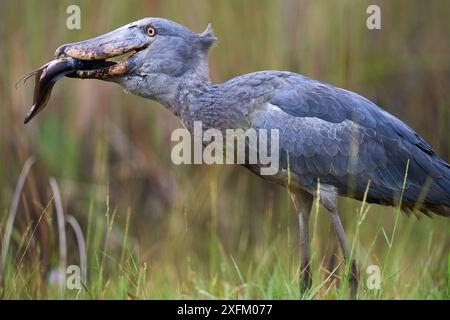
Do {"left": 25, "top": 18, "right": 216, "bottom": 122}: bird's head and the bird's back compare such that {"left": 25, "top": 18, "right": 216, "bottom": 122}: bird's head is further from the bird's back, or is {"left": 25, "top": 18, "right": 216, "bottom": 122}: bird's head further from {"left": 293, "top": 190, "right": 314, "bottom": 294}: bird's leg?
{"left": 293, "top": 190, "right": 314, "bottom": 294}: bird's leg

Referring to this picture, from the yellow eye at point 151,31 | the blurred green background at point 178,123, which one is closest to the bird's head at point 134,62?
the yellow eye at point 151,31

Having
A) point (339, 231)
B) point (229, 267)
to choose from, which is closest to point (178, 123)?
point (229, 267)

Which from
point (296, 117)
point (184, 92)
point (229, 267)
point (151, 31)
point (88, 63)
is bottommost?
point (229, 267)

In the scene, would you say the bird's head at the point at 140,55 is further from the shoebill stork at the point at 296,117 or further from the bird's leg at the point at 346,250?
the bird's leg at the point at 346,250

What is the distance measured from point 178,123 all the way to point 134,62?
84.5 inches

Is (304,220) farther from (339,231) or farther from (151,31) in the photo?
(151,31)

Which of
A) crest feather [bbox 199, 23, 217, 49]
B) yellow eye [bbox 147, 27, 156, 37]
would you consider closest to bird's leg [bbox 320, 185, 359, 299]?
crest feather [bbox 199, 23, 217, 49]

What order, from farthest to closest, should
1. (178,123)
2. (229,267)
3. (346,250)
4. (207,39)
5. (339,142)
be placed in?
(178,123), (229,267), (207,39), (339,142), (346,250)

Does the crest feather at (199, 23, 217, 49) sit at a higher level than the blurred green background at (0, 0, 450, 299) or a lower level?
higher

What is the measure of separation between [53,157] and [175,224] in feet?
3.40

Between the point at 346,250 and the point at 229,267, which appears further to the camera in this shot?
the point at 229,267

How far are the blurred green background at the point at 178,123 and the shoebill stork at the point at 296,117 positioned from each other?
149cm

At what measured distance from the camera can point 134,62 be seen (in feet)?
14.8

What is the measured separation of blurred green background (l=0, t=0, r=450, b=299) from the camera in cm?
628
